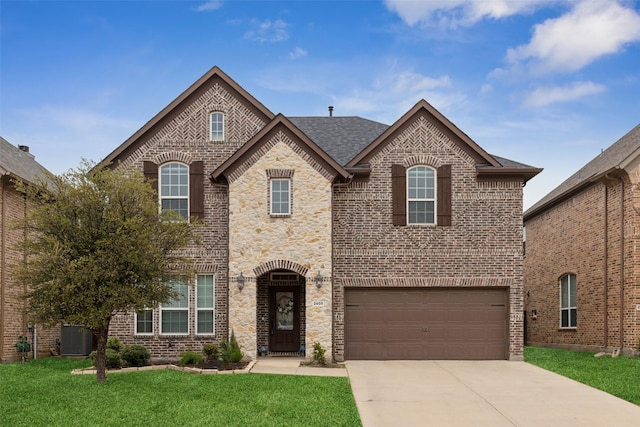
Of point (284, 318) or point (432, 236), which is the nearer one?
point (432, 236)

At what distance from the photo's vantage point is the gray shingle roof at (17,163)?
728 inches

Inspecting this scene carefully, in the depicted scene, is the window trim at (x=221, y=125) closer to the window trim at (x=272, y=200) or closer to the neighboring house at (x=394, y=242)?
the neighboring house at (x=394, y=242)

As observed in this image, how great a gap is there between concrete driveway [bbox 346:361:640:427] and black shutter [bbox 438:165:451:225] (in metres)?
4.37

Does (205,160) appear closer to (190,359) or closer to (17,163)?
(190,359)

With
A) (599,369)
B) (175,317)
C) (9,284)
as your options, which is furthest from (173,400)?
(599,369)

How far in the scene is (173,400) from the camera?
11938mm

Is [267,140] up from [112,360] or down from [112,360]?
up

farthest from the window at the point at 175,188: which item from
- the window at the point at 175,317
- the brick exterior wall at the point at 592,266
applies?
the brick exterior wall at the point at 592,266

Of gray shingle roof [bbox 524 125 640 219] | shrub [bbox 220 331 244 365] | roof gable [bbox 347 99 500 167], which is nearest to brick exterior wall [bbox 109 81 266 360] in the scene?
shrub [bbox 220 331 244 365]

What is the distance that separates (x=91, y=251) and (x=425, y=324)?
33.0 ft

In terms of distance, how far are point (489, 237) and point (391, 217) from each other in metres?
3.03

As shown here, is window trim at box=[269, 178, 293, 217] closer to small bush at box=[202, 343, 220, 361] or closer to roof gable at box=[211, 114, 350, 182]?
roof gable at box=[211, 114, 350, 182]

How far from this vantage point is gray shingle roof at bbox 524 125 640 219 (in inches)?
781

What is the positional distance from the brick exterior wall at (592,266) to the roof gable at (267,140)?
941 cm
